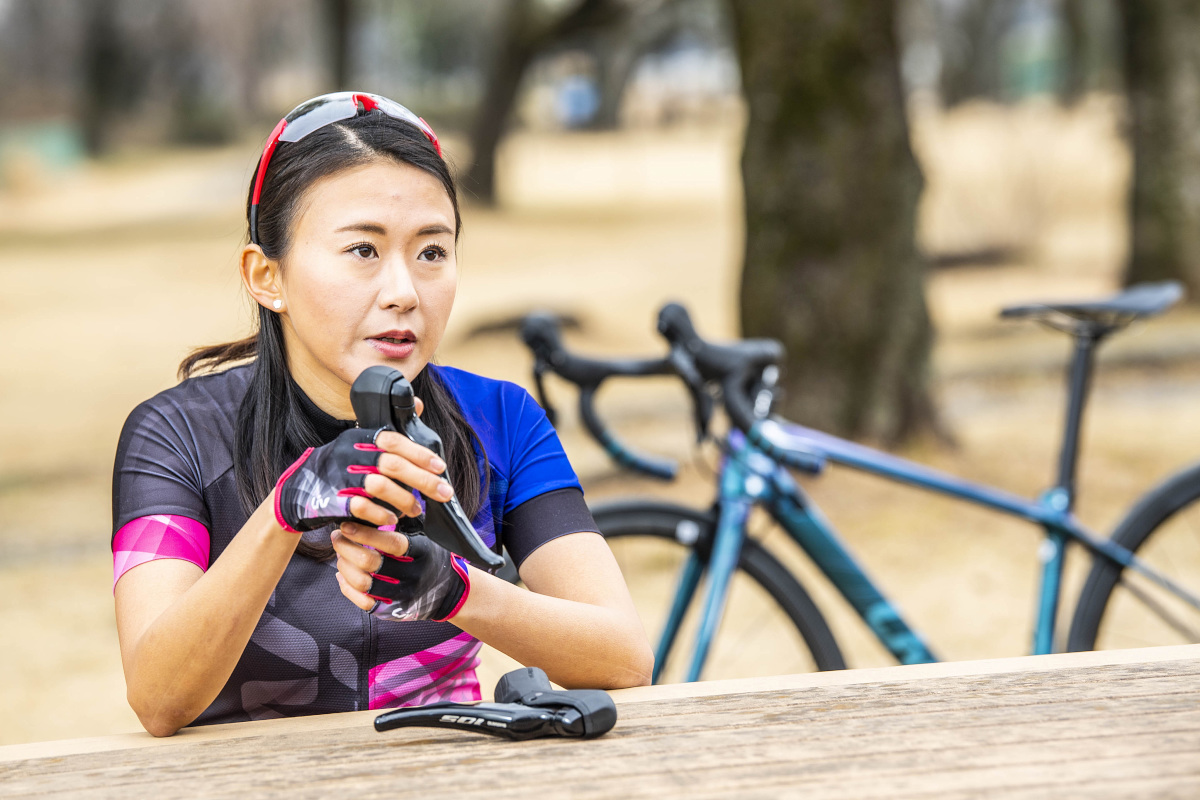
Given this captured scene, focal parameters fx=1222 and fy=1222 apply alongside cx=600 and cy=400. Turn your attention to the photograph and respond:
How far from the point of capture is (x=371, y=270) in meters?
1.52

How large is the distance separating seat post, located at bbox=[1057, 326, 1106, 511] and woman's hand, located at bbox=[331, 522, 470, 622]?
1.90 m

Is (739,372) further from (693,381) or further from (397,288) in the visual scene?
(397,288)

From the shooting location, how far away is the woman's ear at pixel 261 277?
5.34 feet

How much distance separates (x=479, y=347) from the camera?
10.2 meters

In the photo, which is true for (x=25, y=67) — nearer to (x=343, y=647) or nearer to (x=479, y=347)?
(x=479, y=347)

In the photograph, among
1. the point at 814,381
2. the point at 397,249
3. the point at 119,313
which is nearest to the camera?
the point at 397,249

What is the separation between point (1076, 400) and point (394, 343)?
6.26 feet

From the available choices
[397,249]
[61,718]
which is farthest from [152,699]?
[61,718]

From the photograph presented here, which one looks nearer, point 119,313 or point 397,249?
point 397,249

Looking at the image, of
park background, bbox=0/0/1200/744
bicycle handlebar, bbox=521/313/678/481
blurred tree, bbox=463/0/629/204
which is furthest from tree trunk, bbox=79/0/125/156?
bicycle handlebar, bbox=521/313/678/481

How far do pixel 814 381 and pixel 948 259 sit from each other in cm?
921

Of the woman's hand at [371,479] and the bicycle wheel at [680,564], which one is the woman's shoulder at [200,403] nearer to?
the woman's hand at [371,479]

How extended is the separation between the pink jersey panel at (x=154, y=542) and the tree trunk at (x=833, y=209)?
4092 millimetres

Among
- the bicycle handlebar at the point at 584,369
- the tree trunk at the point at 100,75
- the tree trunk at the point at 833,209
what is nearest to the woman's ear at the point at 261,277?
the bicycle handlebar at the point at 584,369
